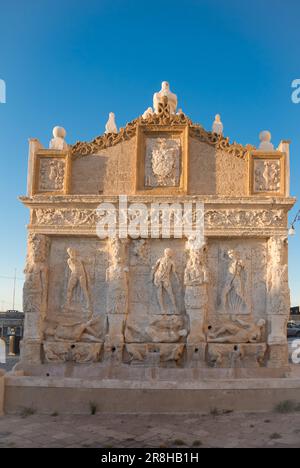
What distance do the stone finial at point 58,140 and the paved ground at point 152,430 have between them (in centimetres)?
642

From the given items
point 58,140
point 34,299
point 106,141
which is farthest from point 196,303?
point 58,140

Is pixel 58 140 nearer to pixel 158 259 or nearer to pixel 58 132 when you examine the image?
pixel 58 132

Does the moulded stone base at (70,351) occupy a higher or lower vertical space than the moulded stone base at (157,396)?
higher

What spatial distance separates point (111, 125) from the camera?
1214cm

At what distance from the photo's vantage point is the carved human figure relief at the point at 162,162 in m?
11.3

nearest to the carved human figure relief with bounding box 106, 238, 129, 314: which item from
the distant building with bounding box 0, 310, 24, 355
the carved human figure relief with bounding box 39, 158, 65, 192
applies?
the carved human figure relief with bounding box 39, 158, 65, 192

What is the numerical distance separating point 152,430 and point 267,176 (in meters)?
6.48

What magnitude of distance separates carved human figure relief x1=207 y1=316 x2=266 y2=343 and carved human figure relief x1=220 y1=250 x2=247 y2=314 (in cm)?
30

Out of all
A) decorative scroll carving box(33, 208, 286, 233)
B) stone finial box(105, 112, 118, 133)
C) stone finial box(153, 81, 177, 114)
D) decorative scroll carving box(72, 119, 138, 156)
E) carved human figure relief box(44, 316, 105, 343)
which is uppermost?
stone finial box(153, 81, 177, 114)

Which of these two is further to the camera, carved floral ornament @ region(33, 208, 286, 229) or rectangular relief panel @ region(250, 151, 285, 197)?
rectangular relief panel @ region(250, 151, 285, 197)

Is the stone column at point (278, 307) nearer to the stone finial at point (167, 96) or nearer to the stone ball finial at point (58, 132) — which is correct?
the stone finial at point (167, 96)

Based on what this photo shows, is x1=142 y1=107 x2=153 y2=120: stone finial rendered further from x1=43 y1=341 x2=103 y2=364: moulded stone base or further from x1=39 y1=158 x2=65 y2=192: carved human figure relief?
x1=43 y1=341 x2=103 y2=364: moulded stone base

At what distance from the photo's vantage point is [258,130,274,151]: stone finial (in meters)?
11.6

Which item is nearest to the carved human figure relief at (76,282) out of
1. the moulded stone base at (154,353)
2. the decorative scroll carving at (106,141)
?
the moulded stone base at (154,353)
